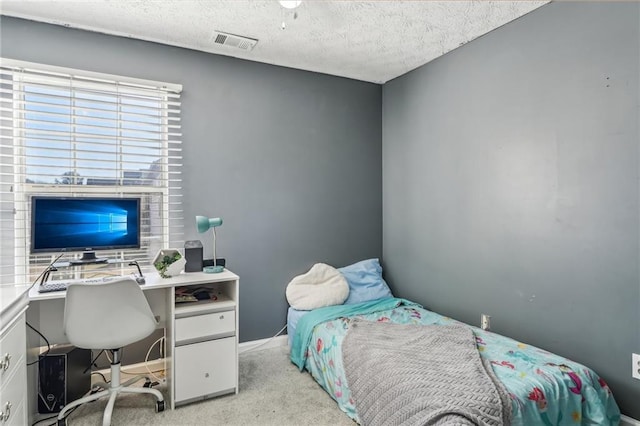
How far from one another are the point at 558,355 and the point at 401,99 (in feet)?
7.98

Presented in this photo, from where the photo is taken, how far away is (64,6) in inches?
88.4

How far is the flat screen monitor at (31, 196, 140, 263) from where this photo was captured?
7.02 ft

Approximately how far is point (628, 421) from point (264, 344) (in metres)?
2.44

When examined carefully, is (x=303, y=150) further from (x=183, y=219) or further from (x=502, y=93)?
(x=502, y=93)

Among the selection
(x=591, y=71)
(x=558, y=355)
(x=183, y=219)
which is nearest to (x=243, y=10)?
(x=183, y=219)

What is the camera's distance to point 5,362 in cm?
144

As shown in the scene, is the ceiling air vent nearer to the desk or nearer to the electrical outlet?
the desk

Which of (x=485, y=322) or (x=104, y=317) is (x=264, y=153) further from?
(x=485, y=322)

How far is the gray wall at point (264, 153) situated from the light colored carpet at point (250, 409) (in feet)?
2.26

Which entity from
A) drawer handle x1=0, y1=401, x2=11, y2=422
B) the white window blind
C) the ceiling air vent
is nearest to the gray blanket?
drawer handle x1=0, y1=401, x2=11, y2=422

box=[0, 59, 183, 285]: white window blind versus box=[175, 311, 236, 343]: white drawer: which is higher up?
box=[0, 59, 183, 285]: white window blind

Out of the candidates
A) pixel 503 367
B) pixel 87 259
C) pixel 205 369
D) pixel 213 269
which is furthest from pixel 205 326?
pixel 503 367

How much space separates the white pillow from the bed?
0.29 ft

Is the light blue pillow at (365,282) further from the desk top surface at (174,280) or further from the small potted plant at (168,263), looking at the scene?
the small potted plant at (168,263)
